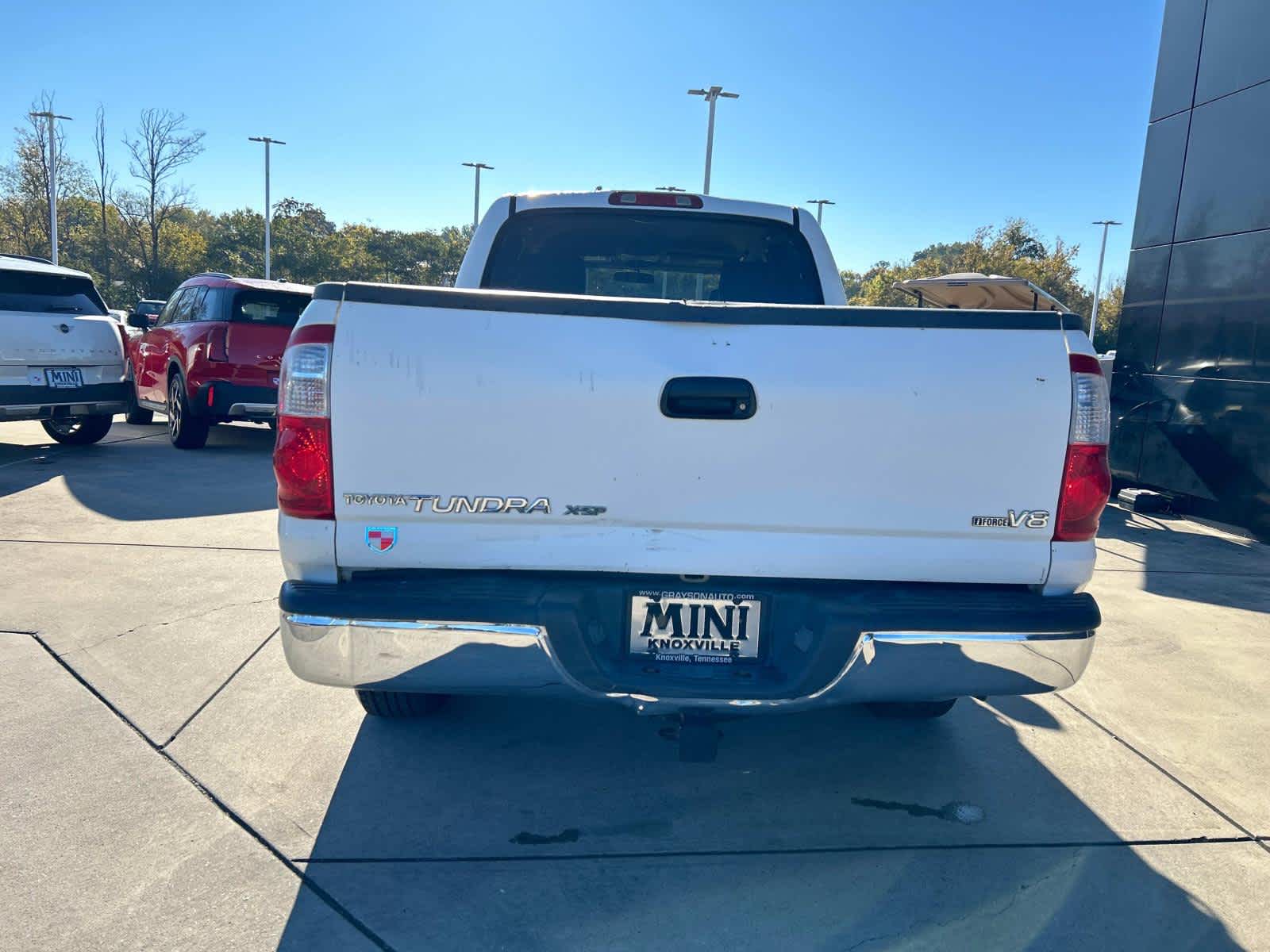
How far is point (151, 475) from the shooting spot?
852cm

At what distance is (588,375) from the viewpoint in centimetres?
242

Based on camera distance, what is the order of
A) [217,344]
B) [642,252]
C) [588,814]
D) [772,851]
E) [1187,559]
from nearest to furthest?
1. [772,851]
2. [588,814]
3. [642,252]
4. [1187,559]
5. [217,344]

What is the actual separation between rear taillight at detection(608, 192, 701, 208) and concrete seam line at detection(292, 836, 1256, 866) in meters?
2.54

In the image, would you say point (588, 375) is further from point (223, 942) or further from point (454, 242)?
point (454, 242)

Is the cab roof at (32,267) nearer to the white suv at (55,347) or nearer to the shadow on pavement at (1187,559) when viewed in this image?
the white suv at (55,347)

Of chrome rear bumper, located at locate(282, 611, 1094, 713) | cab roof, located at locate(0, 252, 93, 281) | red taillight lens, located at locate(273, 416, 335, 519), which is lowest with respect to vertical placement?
chrome rear bumper, located at locate(282, 611, 1094, 713)

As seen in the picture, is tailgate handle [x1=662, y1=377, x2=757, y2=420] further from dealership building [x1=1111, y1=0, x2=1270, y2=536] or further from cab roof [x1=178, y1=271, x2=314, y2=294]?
cab roof [x1=178, y1=271, x2=314, y2=294]

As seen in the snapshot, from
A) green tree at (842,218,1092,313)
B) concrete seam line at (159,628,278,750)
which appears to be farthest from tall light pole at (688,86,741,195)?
concrete seam line at (159,628,278,750)

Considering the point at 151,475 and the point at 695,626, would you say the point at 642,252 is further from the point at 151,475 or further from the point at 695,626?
the point at 151,475

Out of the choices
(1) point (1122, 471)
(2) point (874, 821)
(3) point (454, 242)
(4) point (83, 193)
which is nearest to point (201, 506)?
(2) point (874, 821)

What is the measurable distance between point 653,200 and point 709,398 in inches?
69.6

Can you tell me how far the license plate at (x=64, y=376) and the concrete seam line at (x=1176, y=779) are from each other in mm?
8846

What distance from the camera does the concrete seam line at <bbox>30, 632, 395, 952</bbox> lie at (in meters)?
2.36

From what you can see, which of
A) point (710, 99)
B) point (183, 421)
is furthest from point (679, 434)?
point (710, 99)
